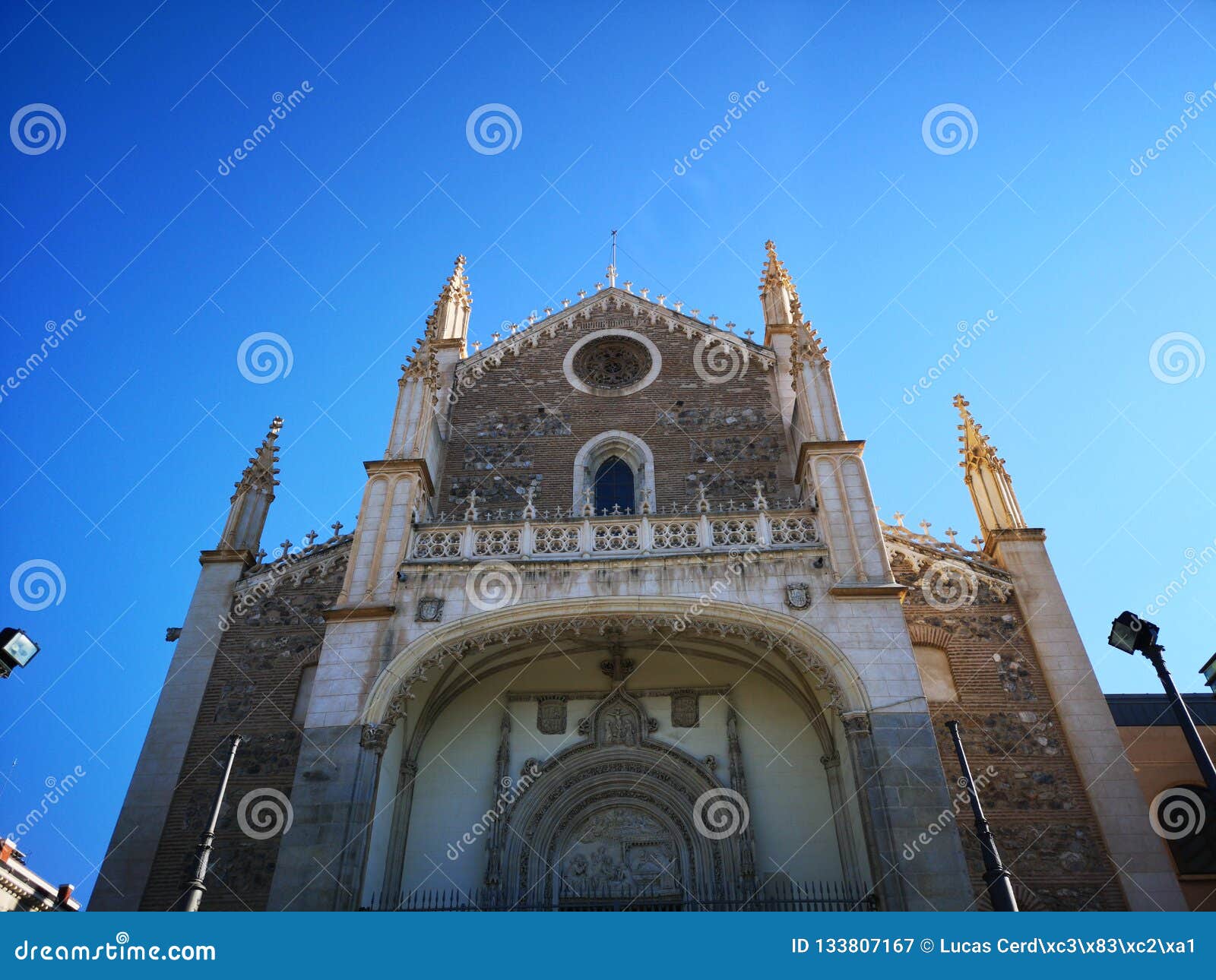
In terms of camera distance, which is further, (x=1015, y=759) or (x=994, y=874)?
(x=1015, y=759)

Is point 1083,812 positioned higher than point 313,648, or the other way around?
point 313,648

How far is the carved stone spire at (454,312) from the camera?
2320 centimetres

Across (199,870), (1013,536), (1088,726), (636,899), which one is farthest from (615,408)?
(199,870)

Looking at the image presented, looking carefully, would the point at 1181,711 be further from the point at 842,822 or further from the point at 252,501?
the point at 252,501

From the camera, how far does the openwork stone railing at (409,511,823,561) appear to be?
1571 centimetres

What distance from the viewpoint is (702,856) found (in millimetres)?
15141

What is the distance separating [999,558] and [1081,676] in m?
2.92

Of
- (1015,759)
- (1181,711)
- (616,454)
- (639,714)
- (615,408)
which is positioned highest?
(615,408)

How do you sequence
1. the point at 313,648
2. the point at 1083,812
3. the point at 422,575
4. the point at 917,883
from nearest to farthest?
1. the point at 917,883
2. the point at 1083,812
3. the point at 422,575
4. the point at 313,648

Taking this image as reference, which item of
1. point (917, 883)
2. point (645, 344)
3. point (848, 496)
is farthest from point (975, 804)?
point (645, 344)

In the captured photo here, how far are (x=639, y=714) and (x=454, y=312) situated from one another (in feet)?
42.0

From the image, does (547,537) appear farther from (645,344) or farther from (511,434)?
(645,344)

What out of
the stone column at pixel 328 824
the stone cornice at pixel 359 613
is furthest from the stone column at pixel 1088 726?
the stone cornice at pixel 359 613

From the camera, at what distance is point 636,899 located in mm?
15016
